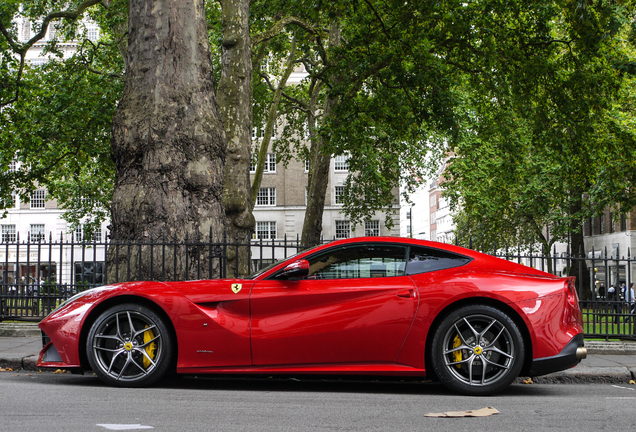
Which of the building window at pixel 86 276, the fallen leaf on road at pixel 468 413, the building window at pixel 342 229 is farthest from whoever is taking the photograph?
the building window at pixel 342 229

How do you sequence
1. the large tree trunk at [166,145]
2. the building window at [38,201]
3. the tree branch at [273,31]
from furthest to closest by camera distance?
the building window at [38,201] → the tree branch at [273,31] → the large tree trunk at [166,145]

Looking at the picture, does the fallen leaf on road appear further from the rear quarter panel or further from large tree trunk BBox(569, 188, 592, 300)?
large tree trunk BBox(569, 188, 592, 300)

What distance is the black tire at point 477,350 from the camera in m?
5.65

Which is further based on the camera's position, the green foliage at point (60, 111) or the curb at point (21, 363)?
the green foliage at point (60, 111)

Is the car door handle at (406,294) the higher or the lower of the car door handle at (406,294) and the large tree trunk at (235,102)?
the lower

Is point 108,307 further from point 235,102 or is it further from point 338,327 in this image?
point 235,102

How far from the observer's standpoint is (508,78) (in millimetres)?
17172

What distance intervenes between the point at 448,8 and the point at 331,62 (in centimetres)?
548

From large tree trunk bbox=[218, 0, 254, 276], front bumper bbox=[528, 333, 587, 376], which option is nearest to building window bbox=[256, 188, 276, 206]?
large tree trunk bbox=[218, 0, 254, 276]

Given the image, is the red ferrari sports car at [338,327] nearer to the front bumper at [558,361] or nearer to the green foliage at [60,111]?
the front bumper at [558,361]

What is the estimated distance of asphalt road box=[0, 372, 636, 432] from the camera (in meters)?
4.38

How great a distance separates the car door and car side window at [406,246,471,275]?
20 cm

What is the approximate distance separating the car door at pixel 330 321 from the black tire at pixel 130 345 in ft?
2.79

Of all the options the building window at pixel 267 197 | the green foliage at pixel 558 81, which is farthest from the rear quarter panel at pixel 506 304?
the building window at pixel 267 197
